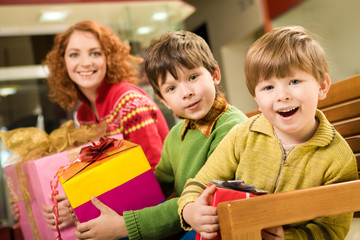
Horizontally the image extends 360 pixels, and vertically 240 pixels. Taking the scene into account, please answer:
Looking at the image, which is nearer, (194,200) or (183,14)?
(194,200)

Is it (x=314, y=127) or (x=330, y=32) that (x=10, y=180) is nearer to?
(x=314, y=127)

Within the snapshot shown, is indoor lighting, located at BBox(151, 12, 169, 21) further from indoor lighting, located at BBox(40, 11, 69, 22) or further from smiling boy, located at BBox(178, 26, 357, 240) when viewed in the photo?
smiling boy, located at BBox(178, 26, 357, 240)

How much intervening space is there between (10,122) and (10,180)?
11.2ft

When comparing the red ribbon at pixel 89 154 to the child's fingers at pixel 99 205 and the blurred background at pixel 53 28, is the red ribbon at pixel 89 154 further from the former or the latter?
the blurred background at pixel 53 28

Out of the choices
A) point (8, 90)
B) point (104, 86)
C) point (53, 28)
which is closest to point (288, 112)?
point (104, 86)

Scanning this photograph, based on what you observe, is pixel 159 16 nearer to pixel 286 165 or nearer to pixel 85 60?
pixel 85 60

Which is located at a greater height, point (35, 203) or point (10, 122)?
point (10, 122)

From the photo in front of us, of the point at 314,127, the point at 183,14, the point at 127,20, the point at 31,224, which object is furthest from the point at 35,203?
the point at 183,14

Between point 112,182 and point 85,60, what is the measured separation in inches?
36.5

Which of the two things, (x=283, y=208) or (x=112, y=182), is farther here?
(x=112, y=182)

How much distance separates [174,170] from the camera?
1389 mm

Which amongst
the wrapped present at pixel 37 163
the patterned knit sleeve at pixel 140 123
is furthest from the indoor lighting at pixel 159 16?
the wrapped present at pixel 37 163

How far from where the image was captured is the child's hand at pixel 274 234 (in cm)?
83

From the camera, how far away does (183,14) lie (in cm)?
498
